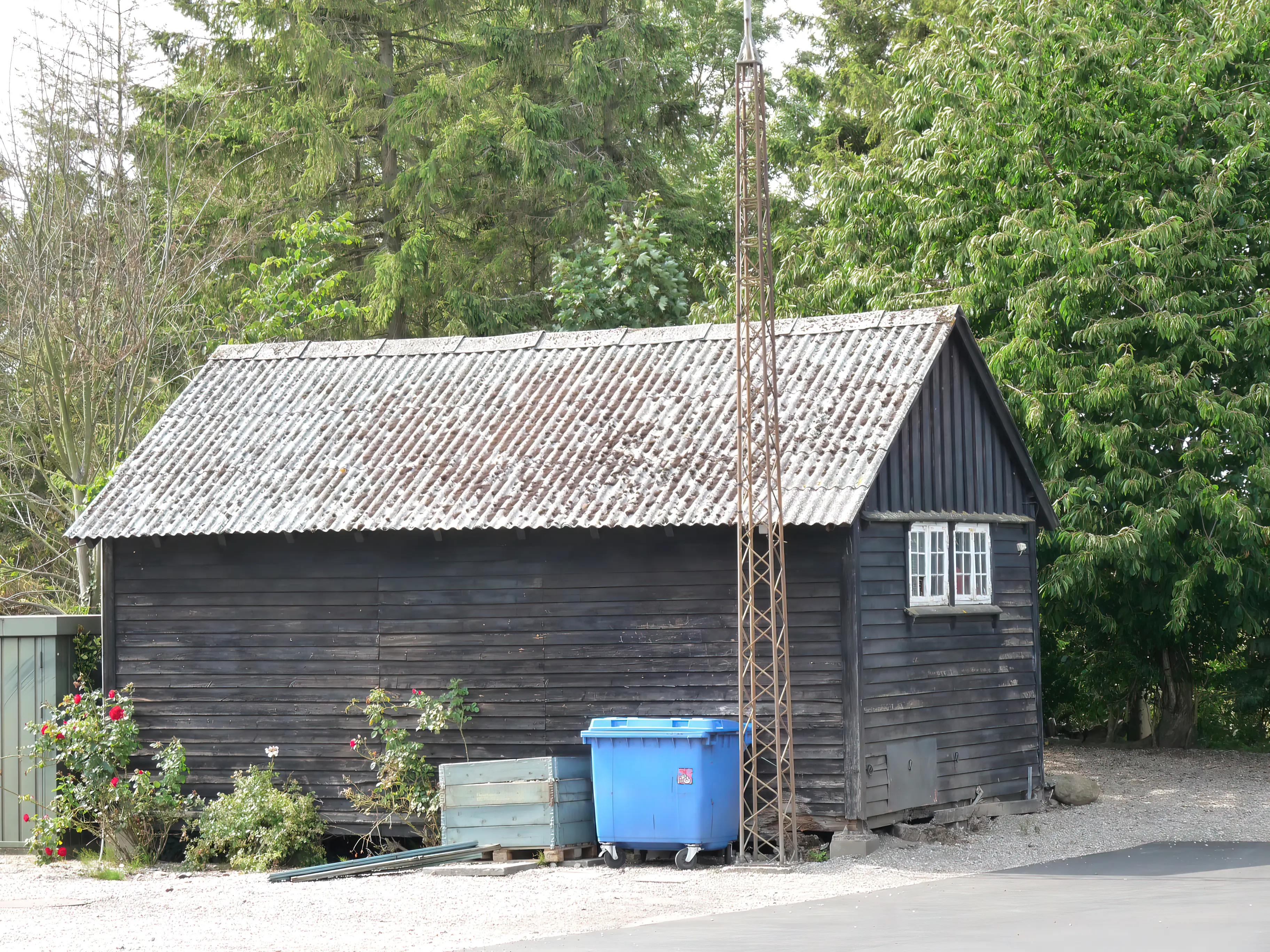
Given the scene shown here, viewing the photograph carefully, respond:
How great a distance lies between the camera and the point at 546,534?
16.1 metres

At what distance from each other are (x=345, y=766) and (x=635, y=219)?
14230 millimetres

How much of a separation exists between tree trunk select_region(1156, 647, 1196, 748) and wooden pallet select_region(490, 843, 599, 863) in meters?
12.2

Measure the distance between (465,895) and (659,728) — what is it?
89.7 inches

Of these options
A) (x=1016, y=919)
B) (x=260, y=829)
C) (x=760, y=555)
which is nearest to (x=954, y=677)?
(x=760, y=555)

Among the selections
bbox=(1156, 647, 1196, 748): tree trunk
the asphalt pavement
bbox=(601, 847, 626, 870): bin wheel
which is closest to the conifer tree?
bbox=(1156, 647, 1196, 748): tree trunk

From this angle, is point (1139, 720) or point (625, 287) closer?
point (1139, 720)

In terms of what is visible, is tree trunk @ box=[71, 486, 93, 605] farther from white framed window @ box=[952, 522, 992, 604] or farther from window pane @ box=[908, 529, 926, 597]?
white framed window @ box=[952, 522, 992, 604]

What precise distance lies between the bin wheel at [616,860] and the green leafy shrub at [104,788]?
4.63m

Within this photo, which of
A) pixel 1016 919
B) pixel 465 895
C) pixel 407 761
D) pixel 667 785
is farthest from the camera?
pixel 407 761

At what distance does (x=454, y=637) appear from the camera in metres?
16.4

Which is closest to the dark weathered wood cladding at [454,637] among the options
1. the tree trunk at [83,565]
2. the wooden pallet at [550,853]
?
the wooden pallet at [550,853]

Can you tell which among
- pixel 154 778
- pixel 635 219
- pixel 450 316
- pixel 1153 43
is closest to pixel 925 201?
pixel 1153 43

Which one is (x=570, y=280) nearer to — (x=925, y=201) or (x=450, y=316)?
(x=450, y=316)

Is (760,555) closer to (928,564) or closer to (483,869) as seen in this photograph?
(928,564)
